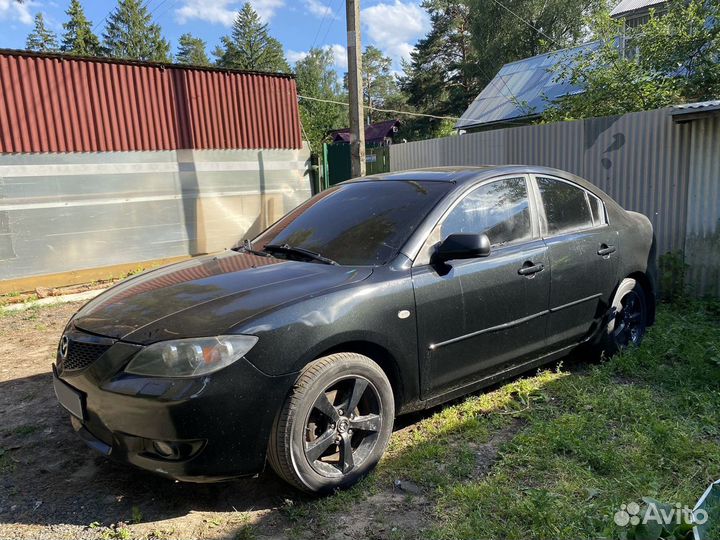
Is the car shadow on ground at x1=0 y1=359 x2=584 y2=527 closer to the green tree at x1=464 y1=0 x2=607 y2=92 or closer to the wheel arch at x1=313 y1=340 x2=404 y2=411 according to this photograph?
the wheel arch at x1=313 y1=340 x2=404 y2=411

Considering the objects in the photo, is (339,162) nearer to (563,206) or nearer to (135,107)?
(135,107)

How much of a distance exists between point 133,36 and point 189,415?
54760 millimetres

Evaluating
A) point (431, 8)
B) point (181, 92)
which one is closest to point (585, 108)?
point (181, 92)

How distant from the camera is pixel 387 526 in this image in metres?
2.60

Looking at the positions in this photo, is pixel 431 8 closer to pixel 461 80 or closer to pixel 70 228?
pixel 461 80

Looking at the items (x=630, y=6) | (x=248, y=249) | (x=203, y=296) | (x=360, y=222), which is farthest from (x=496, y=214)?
(x=630, y=6)

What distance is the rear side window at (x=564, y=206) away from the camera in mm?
Result: 4098

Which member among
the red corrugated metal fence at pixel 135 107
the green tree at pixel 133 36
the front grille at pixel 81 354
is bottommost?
the front grille at pixel 81 354

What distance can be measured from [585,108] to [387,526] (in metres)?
8.51

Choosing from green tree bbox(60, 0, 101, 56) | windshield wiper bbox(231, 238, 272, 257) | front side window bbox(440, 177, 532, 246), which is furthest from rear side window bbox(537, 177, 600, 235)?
green tree bbox(60, 0, 101, 56)

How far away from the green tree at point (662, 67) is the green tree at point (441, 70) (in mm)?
33489

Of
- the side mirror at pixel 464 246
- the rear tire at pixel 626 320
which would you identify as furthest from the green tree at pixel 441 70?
the side mirror at pixel 464 246

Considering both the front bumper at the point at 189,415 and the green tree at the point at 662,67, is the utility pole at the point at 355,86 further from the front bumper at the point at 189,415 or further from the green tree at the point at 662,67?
the front bumper at the point at 189,415

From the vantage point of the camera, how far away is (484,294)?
135 inches
